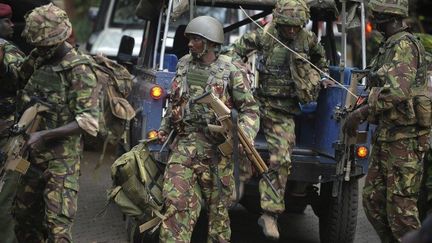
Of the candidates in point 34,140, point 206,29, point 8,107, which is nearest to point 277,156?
point 206,29

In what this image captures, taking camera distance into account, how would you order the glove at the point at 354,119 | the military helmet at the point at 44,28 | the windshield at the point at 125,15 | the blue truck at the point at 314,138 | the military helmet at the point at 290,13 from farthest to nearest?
the windshield at the point at 125,15, the blue truck at the point at 314,138, the military helmet at the point at 290,13, the glove at the point at 354,119, the military helmet at the point at 44,28

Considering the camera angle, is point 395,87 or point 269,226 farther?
point 269,226

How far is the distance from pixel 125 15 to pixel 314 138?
19.6 ft

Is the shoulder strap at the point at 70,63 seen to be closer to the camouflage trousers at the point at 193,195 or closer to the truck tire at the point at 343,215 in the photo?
the camouflage trousers at the point at 193,195

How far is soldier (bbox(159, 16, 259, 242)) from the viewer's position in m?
6.61

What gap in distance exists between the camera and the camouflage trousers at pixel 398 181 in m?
6.69

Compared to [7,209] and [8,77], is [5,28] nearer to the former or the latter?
[8,77]

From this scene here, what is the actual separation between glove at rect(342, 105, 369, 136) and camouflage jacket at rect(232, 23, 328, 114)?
680 mm

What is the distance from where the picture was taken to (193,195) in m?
6.70

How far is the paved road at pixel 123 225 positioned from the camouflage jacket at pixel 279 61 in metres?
1.52

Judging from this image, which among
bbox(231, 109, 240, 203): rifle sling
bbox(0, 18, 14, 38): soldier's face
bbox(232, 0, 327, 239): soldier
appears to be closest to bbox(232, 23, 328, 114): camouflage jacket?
bbox(232, 0, 327, 239): soldier

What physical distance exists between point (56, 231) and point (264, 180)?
1927 millimetres

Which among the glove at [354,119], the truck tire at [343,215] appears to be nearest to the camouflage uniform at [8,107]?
the glove at [354,119]

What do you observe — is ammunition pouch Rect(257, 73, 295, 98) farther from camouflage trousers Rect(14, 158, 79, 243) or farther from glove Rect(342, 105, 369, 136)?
camouflage trousers Rect(14, 158, 79, 243)
